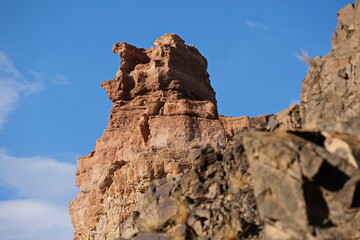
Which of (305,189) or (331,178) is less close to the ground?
(331,178)

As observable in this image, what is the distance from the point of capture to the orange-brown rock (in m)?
32.6

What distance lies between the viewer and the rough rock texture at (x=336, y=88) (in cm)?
1484

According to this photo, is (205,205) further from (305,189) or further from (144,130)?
(144,130)

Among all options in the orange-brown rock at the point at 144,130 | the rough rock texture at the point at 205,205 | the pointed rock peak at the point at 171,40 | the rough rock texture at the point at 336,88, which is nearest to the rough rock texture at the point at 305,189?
the rough rock texture at the point at 336,88

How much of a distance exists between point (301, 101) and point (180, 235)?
5121 mm

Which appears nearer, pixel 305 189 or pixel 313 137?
pixel 305 189

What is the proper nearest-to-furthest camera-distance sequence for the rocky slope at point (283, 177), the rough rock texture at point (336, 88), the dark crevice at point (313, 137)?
the rocky slope at point (283, 177), the dark crevice at point (313, 137), the rough rock texture at point (336, 88)

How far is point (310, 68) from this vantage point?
18000 mm

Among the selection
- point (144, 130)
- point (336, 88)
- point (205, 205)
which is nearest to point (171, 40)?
point (144, 130)

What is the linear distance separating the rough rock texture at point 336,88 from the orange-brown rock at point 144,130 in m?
14.1

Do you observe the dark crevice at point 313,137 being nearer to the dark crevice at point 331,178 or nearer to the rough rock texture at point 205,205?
the dark crevice at point 331,178

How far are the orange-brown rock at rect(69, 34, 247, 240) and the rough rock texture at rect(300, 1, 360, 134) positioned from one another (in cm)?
1413

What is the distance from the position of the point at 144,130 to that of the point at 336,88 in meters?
19.7

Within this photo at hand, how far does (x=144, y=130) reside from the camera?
→ 116 ft
